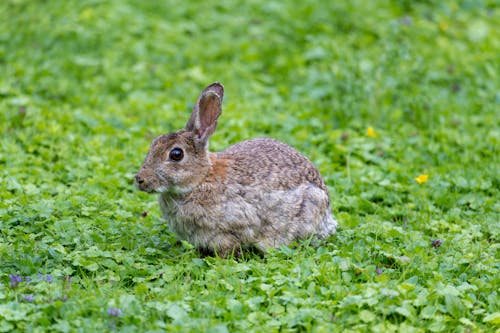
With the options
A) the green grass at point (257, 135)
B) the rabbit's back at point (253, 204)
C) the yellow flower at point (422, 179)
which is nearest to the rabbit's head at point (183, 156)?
the rabbit's back at point (253, 204)

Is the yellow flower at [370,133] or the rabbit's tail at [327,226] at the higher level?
the yellow flower at [370,133]

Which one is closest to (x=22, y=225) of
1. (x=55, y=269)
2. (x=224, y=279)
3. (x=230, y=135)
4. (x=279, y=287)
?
(x=55, y=269)

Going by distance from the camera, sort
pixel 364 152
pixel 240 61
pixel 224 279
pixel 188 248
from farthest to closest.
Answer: pixel 240 61 → pixel 364 152 → pixel 188 248 → pixel 224 279

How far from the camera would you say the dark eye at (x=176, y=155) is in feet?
22.5

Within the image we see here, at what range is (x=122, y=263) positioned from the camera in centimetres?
652

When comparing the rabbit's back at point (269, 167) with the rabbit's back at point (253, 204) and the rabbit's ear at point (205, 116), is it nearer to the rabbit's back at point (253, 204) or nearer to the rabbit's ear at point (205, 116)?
the rabbit's back at point (253, 204)

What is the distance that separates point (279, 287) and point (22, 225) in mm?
2475

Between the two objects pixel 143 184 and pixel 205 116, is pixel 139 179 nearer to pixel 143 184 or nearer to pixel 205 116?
pixel 143 184

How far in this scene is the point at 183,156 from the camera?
6.89 m

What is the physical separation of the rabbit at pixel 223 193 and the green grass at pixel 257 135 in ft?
0.70

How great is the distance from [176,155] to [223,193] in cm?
52

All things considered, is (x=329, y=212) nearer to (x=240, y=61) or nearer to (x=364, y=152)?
(x=364, y=152)

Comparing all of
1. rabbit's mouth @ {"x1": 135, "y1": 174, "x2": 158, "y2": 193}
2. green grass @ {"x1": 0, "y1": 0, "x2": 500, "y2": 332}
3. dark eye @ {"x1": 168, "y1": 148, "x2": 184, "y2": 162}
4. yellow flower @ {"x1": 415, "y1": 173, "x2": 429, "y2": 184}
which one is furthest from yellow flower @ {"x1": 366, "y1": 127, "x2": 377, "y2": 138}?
rabbit's mouth @ {"x1": 135, "y1": 174, "x2": 158, "y2": 193}

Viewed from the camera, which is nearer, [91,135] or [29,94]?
[91,135]
